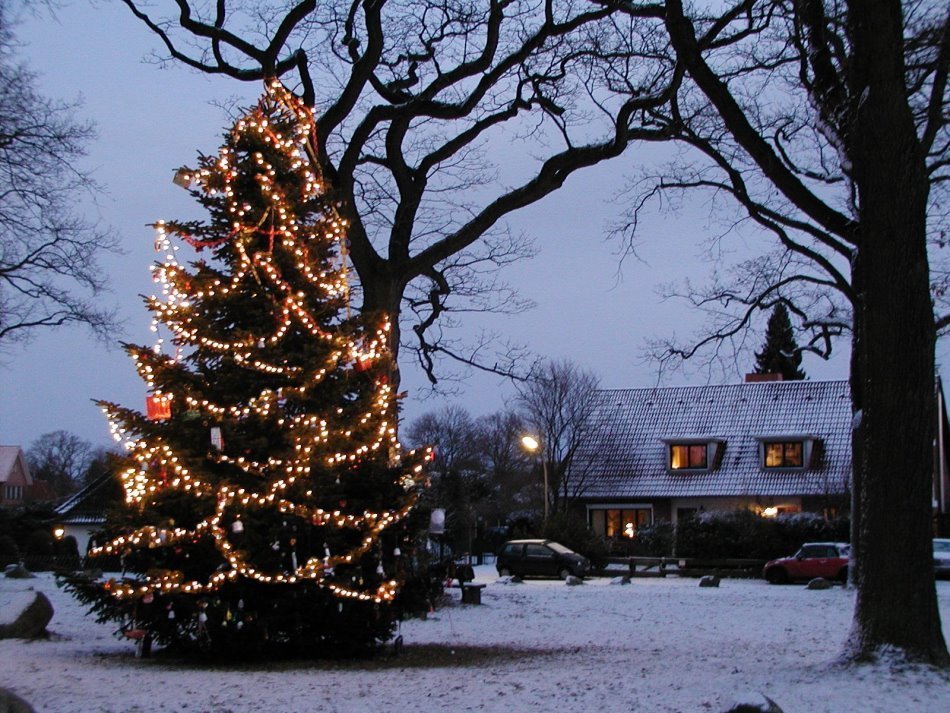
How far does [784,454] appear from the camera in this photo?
47.1 m

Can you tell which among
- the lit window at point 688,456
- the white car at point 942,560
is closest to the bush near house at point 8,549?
the lit window at point 688,456

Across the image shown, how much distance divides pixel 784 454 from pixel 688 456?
402cm

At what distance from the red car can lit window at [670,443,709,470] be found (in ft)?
47.3

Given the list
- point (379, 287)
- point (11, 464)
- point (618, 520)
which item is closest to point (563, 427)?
point (618, 520)

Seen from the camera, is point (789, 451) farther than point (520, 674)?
Yes

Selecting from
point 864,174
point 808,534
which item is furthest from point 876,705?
point 808,534

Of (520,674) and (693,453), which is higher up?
(693,453)

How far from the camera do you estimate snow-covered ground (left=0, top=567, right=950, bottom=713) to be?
9867mm

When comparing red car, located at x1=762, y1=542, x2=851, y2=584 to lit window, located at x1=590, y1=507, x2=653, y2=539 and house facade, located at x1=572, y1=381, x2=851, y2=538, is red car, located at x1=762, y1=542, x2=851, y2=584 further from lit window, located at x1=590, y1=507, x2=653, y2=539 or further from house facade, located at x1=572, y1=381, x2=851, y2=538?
lit window, located at x1=590, y1=507, x2=653, y2=539

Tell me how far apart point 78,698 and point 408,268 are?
11815 millimetres

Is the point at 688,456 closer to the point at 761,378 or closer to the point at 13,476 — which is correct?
the point at 761,378

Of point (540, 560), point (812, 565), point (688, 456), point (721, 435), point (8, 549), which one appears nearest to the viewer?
point (812, 565)

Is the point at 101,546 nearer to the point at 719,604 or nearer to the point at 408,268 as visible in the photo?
the point at 408,268

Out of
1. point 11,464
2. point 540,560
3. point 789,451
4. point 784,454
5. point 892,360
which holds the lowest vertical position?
point 540,560
